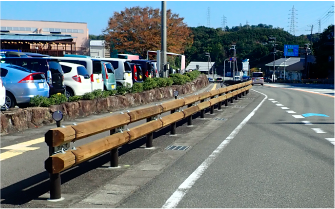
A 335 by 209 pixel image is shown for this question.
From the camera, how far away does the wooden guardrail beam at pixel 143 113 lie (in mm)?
8055

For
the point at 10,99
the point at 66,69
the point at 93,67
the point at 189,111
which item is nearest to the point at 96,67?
the point at 93,67

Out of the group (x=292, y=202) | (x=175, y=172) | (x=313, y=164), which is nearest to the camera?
(x=292, y=202)

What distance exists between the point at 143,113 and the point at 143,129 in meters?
0.40

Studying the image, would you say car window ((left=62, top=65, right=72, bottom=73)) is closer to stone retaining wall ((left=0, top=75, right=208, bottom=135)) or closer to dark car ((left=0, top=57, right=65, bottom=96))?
dark car ((left=0, top=57, right=65, bottom=96))

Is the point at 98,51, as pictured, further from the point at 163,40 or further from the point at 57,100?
the point at 57,100

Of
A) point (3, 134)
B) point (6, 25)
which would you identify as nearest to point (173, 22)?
point (6, 25)

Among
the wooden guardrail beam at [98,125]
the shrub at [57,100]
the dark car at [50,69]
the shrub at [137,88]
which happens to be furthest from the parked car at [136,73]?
the wooden guardrail beam at [98,125]

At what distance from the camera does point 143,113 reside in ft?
28.6

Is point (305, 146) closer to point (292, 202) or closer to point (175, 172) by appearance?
point (175, 172)

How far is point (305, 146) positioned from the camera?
973cm

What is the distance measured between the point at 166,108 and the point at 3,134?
13.5 ft

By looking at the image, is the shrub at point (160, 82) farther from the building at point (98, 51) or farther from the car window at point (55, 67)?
the building at point (98, 51)

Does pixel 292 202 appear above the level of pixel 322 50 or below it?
below

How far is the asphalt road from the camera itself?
5562 mm
